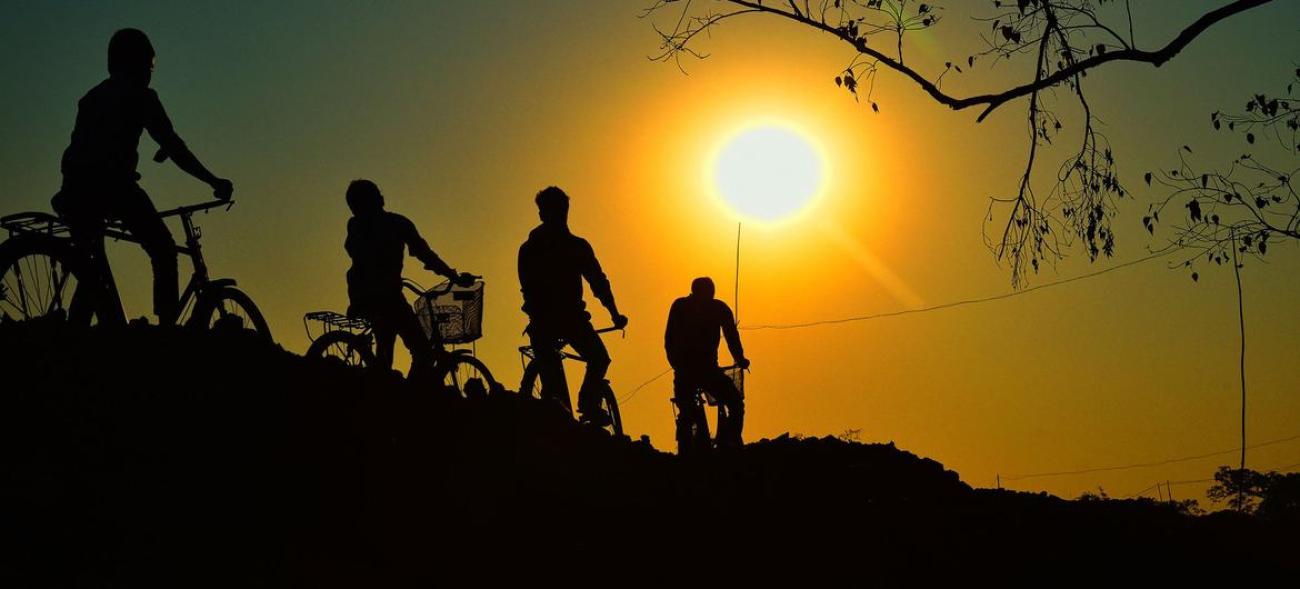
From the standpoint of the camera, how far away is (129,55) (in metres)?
8.37

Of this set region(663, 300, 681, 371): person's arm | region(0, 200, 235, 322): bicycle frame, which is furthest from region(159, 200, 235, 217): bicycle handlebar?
region(663, 300, 681, 371): person's arm

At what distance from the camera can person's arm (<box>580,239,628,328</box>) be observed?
11.5 meters

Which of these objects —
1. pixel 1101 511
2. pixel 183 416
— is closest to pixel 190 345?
pixel 183 416

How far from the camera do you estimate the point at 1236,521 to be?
1151 cm

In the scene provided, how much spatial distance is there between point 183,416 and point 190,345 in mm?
996

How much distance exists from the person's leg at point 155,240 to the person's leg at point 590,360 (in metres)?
3.46

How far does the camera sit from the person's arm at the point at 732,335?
1326 centimetres

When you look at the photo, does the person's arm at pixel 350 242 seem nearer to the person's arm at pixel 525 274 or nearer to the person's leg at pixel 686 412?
the person's arm at pixel 525 274

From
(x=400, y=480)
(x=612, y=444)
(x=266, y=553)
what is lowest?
(x=266, y=553)

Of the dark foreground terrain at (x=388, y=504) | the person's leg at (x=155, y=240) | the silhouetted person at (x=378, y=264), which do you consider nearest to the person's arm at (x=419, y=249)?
the silhouetted person at (x=378, y=264)

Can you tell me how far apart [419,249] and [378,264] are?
1.32 ft

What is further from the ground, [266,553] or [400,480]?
[400,480]

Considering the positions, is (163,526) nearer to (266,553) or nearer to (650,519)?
(266,553)

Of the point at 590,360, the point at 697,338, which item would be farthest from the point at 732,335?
the point at 590,360
